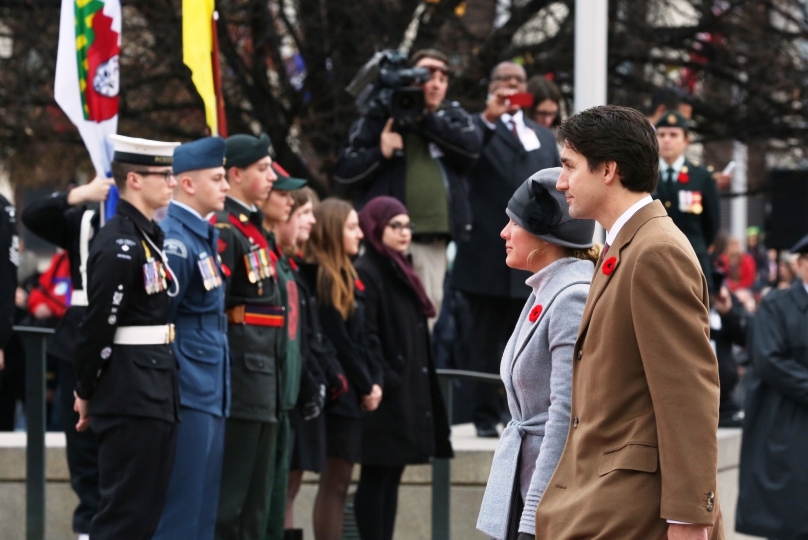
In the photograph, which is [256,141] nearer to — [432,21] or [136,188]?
[136,188]

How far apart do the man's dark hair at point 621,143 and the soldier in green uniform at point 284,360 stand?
284 cm

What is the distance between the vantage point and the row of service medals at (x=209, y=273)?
5.61 metres

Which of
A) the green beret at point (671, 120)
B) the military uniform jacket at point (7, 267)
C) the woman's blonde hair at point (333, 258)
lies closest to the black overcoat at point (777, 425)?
the green beret at point (671, 120)

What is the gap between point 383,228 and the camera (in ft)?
23.1

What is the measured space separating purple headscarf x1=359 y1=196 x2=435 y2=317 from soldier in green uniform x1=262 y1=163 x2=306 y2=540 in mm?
543

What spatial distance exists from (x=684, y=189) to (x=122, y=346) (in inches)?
165

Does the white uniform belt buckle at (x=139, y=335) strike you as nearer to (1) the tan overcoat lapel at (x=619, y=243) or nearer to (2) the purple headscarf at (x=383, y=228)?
(2) the purple headscarf at (x=383, y=228)

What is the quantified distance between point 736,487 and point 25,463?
172 inches

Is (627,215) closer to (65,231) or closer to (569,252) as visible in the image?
(569,252)

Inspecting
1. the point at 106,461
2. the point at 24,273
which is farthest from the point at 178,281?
the point at 24,273

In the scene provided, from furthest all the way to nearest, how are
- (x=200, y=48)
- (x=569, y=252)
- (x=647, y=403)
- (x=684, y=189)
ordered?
(x=684, y=189), (x=200, y=48), (x=569, y=252), (x=647, y=403)

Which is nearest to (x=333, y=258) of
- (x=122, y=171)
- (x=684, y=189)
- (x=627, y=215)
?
(x=122, y=171)

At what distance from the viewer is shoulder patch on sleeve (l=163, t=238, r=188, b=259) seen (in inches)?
221

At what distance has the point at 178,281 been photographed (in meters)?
5.57
